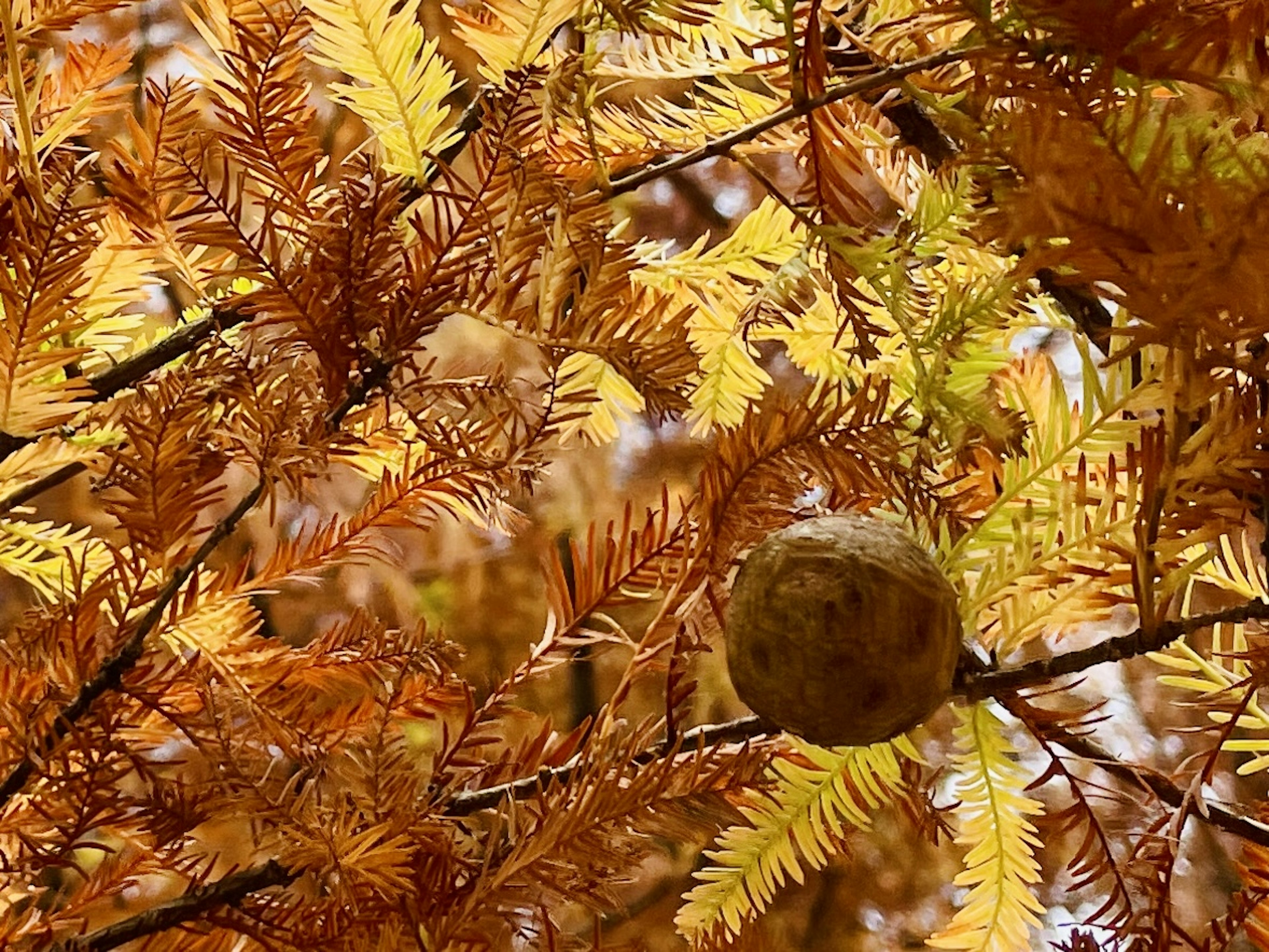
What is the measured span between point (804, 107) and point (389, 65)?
12cm

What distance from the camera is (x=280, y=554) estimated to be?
1.26ft

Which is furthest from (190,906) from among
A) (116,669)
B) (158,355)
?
(158,355)

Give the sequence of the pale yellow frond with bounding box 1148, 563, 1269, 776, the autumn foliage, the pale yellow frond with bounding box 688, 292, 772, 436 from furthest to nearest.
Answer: the pale yellow frond with bounding box 688, 292, 772, 436
the pale yellow frond with bounding box 1148, 563, 1269, 776
the autumn foliage

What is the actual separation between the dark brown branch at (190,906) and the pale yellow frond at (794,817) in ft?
0.51

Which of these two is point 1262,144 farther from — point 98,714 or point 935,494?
point 98,714

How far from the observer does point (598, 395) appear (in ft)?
1.40

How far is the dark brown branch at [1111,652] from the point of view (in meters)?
0.28

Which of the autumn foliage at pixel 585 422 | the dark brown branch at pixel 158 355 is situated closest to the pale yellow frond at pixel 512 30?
the autumn foliage at pixel 585 422

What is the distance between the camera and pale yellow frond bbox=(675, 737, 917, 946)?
0.37 m

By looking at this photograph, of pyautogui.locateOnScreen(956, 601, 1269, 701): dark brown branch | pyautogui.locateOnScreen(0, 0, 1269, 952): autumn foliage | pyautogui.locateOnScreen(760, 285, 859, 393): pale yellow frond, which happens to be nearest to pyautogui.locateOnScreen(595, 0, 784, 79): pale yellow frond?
pyautogui.locateOnScreen(0, 0, 1269, 952): autumn foliage

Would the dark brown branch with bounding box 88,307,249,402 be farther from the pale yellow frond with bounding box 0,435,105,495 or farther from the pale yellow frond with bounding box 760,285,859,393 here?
the pale yellow frond with bounding box 760,285,859,393

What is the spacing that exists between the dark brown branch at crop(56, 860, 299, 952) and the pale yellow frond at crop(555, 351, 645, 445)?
180 millimetres

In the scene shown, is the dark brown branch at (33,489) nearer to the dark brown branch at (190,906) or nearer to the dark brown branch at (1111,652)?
the dark brown branch at (190,906)

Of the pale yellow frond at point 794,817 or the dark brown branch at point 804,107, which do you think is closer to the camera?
the dark brown branch at point 804,107
